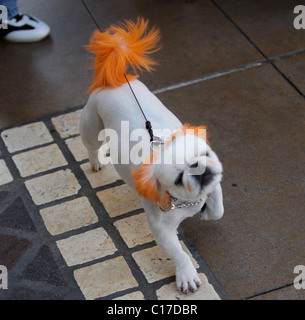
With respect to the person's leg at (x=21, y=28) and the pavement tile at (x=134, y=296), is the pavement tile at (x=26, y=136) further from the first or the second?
the pavement tile at (x=134, y=296)

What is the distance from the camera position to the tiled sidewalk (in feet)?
8.75

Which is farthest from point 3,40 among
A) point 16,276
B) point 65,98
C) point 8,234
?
point 16,276

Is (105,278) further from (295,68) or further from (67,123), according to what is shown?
(295,68)

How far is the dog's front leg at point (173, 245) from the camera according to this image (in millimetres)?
2473

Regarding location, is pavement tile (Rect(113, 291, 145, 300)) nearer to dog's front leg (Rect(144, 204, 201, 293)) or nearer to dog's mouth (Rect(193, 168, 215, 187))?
dog's front leg (Rect(144, 204, 201, 293))

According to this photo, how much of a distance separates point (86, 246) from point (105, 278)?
219 mm

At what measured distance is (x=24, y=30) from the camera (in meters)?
4.22

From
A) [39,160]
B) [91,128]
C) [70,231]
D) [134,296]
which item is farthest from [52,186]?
[134,296]

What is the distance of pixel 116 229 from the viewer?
2.90 m

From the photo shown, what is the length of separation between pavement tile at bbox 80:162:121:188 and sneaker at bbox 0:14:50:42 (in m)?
1.39

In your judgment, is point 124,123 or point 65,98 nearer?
point 124,123
